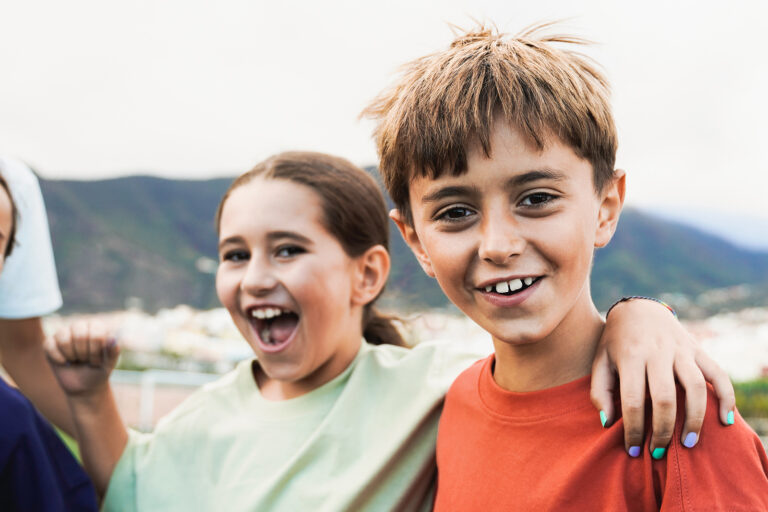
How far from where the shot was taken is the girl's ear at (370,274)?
209 centimetres

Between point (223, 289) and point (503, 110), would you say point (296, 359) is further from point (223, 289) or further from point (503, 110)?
point (503, 110)

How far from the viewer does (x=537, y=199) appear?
1.30m

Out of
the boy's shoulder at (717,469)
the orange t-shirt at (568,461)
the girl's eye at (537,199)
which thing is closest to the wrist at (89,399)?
the orange t-shirt at (568,461)

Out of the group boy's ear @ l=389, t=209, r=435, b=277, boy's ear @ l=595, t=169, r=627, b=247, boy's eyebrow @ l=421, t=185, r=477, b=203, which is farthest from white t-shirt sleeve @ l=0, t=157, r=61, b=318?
boy's ear @ l=595, t=169, r=627, b=247

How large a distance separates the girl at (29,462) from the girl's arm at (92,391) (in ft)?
0.44

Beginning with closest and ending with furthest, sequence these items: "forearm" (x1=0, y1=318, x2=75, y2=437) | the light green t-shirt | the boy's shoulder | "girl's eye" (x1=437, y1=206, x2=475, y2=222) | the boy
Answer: the boy's shoulder < the boy < "girl's eye" (x1=437, y1=206, x2=475, y2=222) < the light green t-shirt < "forearm" (x1=0, y1=318, x2=75, y2=437)

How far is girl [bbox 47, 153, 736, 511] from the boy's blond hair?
453mm

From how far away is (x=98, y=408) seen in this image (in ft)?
6.64

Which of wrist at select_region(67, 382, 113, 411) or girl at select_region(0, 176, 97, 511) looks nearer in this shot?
girl at select_region(0, 176, 97, 511)

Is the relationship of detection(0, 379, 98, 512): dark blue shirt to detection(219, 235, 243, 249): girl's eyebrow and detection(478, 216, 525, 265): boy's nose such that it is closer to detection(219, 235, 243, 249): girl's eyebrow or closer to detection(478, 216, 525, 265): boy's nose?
detection(219, 235, 243, 249): girl's eyebrow

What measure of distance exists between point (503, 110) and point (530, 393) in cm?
61

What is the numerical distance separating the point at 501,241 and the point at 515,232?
0.04 metres

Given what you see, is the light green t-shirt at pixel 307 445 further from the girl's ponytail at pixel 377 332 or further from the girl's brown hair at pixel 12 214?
the girl's brown hair at pixel 12 214

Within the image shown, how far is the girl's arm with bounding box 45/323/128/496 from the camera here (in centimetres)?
196
